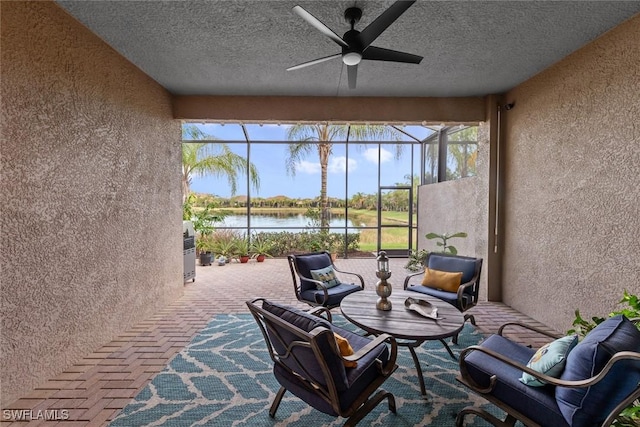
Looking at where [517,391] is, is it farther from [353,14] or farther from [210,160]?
[210,160]

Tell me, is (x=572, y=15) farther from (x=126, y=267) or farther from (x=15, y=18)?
(x=126, y=267)

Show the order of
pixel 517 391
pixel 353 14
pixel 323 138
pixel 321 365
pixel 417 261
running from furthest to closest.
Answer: pixel 323 138 < pixel 417 261 < pixel 353 14 < pixel 517 391 < pixel 321 365

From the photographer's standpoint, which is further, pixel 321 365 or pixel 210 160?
pixel 210 160

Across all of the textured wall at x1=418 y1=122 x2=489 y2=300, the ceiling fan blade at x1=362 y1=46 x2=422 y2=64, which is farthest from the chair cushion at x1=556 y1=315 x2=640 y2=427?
the textured wall at x1=418 y1=122 x2=489 y2=300

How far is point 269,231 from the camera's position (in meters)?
7.98

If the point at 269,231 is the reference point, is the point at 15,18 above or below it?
above

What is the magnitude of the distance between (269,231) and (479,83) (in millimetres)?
5920

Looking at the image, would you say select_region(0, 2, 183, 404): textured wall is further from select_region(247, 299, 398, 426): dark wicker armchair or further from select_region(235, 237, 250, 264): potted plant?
select_region(235, 237, 250, 264): potted plant

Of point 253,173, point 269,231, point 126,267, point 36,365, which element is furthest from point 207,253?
point 36,365

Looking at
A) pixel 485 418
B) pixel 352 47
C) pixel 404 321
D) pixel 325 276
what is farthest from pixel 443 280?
pixel 352 47

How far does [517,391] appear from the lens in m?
1.64

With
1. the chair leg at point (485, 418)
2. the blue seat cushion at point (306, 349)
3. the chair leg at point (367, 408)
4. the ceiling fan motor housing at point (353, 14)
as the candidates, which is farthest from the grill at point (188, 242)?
the chair leg at point (485, 418)

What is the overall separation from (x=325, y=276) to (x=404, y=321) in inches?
53.1

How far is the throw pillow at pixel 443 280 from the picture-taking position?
3.36m
